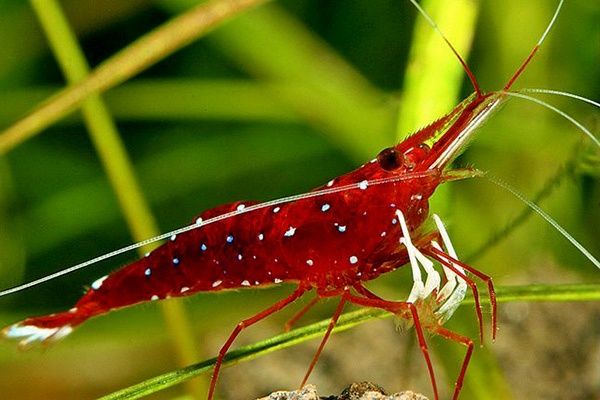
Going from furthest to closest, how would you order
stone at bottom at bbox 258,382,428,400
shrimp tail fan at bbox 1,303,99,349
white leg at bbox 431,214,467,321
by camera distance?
shrimp tail fan at bbox 1,303,99,349 → white leg at bbox 431,214,467,321 → stone at bottom at bbox 258,382,428,400

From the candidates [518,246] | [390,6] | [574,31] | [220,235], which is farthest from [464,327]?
[390,6]

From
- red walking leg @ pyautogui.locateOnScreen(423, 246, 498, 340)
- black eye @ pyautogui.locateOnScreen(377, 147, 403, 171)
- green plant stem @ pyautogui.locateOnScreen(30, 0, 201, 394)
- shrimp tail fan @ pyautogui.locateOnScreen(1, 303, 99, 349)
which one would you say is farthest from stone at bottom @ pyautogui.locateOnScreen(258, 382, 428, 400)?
green plant stem @ pyautogui.locateOnScreen(30, 0, 201, 394)

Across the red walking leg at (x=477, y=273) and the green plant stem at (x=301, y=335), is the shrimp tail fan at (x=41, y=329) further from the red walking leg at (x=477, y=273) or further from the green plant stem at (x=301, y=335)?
the red walking leg at (x=477, y=273)

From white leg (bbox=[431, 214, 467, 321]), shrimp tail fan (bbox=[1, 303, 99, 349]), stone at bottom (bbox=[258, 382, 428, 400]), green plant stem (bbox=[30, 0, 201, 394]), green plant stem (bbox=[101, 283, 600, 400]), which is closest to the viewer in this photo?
stone at bottom (bbox=[258, 382, 428, 400])

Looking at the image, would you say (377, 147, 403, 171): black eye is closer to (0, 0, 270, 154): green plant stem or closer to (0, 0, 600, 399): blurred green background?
(0, 0, 600, 399): blurred green background

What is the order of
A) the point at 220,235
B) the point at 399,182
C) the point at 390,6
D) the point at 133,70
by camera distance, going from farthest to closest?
the point at 390,6 → the point at 133,70 → the point at 220,235 → the point at 399,182

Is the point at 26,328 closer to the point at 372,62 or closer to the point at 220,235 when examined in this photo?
the point at 220,235
